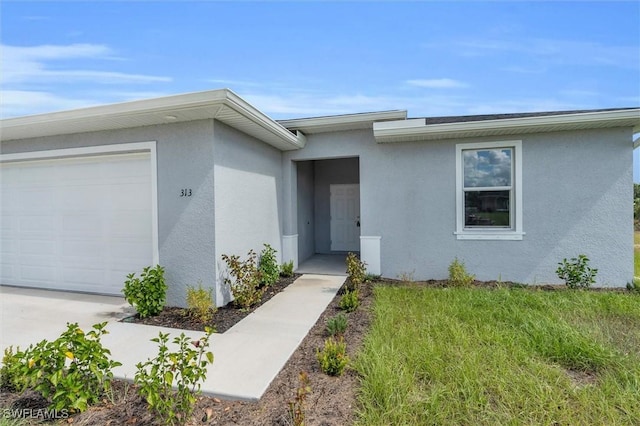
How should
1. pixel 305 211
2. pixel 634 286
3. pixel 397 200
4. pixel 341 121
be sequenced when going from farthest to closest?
pixel 305 211, pixel 397 200, pixel 341 121, pixel 634 286

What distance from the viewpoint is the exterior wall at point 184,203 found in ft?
15.8

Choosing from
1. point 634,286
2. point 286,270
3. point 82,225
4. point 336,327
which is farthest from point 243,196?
point 634,286

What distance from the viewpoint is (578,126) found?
19.0 ft

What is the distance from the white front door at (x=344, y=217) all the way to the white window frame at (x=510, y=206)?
4.02 metres

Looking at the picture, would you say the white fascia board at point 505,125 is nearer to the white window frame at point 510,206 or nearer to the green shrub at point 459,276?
the white window frame at point 510,206

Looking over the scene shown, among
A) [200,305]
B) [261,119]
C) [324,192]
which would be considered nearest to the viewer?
[200,305]

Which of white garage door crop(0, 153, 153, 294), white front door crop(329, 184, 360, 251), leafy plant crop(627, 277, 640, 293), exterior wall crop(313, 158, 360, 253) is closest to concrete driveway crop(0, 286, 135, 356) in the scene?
white garage door crop(0, 153, 153, 294)

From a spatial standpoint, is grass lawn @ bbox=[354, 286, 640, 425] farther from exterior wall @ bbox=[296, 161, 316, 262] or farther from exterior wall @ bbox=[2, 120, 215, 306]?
exterior wall @ bbox=[296, 161, 316, 262]

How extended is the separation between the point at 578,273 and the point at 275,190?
6.55m

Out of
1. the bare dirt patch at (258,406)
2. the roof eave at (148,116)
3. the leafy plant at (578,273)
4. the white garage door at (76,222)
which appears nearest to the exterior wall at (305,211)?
the roof eave at (148,116)

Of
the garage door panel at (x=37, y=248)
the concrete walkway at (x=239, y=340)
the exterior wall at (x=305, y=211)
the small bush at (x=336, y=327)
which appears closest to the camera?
the concrete walkway at (x=239, y=340)

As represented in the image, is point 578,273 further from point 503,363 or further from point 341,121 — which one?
point 341,121

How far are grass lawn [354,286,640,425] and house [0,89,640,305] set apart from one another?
6.34ft

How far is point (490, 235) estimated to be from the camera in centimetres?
643
